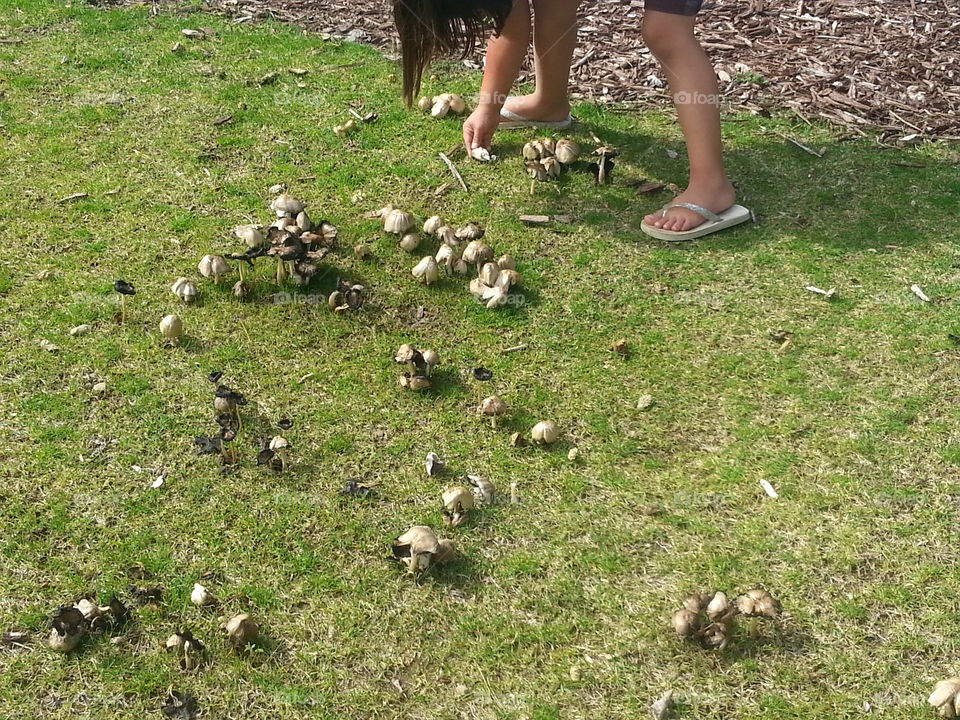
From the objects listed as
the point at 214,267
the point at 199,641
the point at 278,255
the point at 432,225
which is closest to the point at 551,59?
the point at 432,225

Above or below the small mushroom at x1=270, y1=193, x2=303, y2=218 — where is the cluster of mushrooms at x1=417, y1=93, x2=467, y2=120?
above

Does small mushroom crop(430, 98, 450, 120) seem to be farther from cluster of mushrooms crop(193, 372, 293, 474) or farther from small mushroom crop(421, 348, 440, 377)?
cluster of mushrooms crop(193, 372, 293, 474)

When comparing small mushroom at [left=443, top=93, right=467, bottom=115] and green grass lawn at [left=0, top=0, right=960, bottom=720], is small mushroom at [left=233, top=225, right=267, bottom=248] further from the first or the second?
small mushroom at [left=443, top=93, right=467, bottom=115]

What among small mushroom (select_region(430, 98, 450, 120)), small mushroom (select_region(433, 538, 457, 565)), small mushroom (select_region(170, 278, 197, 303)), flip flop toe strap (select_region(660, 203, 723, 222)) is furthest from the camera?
small mushroom (select_region(430, 98, 450, 120))

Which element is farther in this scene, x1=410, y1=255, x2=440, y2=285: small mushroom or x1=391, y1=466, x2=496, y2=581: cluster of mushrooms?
x1=410, y1=255, x2=440, y2=285: small mushroom

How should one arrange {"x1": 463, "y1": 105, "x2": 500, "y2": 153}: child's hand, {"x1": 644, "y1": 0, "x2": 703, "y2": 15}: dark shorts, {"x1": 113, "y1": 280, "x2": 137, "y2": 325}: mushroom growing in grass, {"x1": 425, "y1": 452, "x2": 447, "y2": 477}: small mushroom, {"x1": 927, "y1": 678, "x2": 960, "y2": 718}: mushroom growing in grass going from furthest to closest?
{"x1": 463, "y1": 105, "x2": 500, "y2": 153}: child's hand
{"x1": 644, "y1": 0, "x2": 703, "y2": 15}: dark shorts
{"x1": 113, "y1": 280, "x2": 137, "y2": 325}: mushroom growing in grass
{"x1": 425, "y1": 452, "x2": 447, "y2": 477}: small mushroom
{"x1": 927, "y1": 678, "x2": 960, "y2": 718}: mushroom growing in grass

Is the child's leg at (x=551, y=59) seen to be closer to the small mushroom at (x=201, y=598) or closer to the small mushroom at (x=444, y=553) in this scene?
the small mushroom at (x=444, y=553)

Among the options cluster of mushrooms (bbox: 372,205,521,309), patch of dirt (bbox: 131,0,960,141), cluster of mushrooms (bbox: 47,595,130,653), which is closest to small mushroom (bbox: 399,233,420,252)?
cluster of mushrooms (bbox: 372,205,521,309)

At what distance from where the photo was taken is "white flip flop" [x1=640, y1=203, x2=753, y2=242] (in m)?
4.66

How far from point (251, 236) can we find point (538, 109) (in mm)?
1858

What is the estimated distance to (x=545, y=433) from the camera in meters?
3.54

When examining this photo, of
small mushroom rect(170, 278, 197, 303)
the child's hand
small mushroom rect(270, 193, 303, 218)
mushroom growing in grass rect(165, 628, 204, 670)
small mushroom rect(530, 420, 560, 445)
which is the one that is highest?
the child's hand

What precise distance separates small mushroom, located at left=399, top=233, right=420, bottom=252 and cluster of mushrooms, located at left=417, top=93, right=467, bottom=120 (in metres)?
1.31

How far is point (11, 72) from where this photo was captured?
19.8ft
